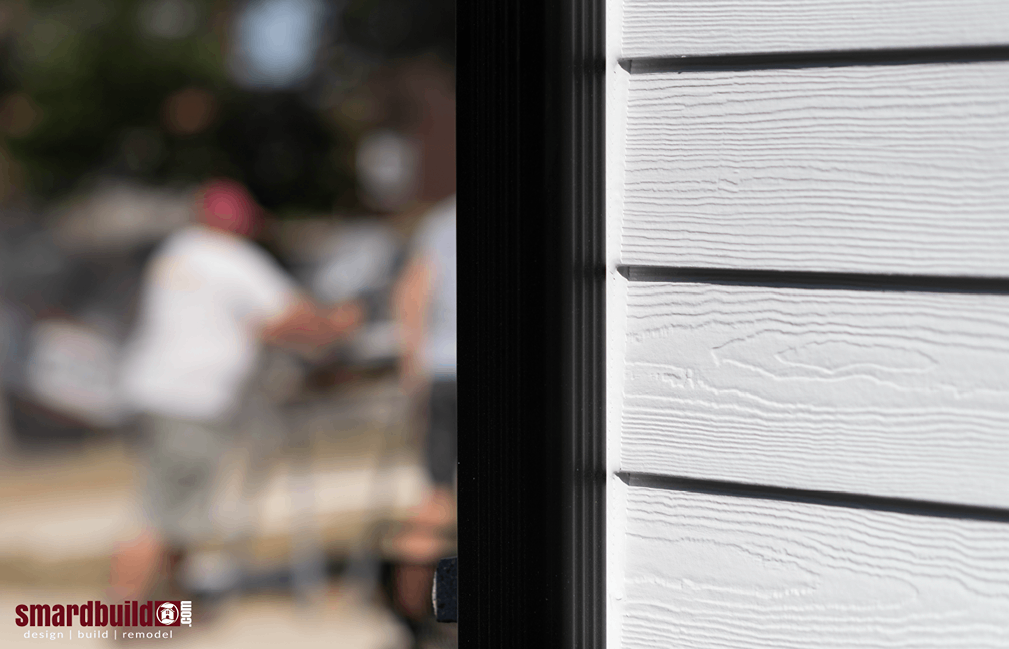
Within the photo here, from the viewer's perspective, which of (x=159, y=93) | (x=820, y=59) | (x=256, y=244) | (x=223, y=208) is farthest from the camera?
(x=159, y=93)

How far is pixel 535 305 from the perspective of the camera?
777 mm

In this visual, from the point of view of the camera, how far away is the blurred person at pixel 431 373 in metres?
2.62

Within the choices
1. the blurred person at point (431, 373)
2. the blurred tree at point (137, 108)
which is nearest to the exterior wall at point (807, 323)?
the blurred person at point (431, 373)

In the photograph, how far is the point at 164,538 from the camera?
125 inches

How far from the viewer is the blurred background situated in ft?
12.2

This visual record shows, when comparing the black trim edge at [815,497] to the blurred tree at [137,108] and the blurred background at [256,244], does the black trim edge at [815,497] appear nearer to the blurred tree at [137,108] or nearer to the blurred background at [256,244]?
the blurred background at [256,244]

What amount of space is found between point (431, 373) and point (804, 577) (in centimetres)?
219

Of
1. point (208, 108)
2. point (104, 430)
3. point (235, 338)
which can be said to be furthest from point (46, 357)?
point (235, 338)

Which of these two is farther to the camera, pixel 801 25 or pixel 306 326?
pixel 306 326

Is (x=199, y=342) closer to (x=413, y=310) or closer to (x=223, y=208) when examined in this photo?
(x=223, y=208)

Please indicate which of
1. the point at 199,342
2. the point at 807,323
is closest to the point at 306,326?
the point at 199,342

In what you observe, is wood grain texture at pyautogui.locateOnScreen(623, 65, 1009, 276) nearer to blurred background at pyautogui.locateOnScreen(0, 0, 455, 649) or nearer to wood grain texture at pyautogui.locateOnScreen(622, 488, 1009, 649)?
wood grain texture at pyautogui.locateOnScreen(622, 488, 1009, 649)

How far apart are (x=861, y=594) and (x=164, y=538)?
113 inches

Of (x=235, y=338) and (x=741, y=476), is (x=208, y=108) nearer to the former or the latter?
(x=235, y=338)
